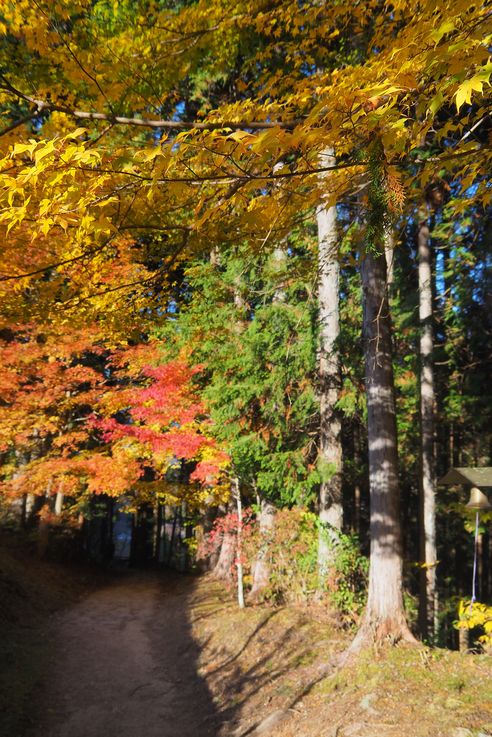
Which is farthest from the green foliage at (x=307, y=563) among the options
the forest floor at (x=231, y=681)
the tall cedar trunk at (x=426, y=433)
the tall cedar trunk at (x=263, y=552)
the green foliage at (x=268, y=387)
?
the tall cedar trunk at (x=426, y=433)

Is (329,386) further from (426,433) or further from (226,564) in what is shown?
(226,564)

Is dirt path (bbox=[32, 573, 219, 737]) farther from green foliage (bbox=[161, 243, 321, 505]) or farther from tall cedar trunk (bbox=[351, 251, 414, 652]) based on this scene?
green foliage (bbox=[161, 243, 321, 505])

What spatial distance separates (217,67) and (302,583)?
29.3ft

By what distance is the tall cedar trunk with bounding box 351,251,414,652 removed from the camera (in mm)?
5844

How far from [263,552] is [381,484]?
4.39m

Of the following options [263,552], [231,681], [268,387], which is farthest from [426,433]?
[231,681]

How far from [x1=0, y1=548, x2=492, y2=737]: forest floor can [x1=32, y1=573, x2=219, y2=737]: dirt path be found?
0.02m

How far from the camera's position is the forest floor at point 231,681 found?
457 centimetres

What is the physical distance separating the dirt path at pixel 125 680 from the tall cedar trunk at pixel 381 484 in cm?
242

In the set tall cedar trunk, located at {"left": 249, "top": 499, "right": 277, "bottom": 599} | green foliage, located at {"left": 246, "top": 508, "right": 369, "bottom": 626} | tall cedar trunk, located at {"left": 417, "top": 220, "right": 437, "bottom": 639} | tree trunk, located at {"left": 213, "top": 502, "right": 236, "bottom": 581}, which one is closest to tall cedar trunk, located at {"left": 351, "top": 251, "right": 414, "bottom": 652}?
green foliage, located at {"left": 246, "top": 508, "right": 369, "bottom": 626}

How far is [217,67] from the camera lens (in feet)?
23.6

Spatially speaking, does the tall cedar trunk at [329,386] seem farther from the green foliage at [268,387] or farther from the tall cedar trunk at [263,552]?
the tall cedar trunk at [263,552]

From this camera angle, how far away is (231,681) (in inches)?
267

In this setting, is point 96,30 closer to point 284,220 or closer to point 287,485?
point 284,220
